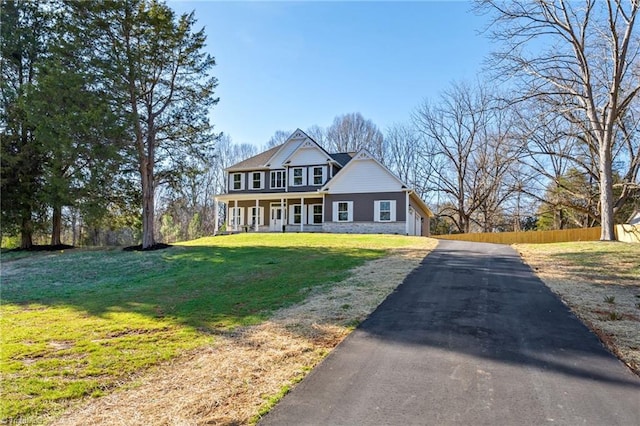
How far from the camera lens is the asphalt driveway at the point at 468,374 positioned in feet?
9.92

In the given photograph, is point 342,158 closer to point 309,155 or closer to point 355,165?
point 309,155

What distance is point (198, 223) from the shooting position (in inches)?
1405

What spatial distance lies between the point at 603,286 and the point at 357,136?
34926 mm

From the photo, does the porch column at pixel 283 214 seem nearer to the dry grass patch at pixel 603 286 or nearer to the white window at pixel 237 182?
the white window at pixel 237 182

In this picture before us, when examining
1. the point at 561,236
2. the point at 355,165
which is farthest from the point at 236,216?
the point at 561,236

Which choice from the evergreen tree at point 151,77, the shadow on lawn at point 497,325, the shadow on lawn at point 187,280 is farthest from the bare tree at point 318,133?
the shadow on lawn at point 497,325

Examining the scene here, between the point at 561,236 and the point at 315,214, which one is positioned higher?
the point at 315,214

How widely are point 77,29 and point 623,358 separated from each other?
2131 centimetres

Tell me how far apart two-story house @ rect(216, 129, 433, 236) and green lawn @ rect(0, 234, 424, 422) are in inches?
290

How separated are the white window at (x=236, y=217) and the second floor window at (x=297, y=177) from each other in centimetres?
459

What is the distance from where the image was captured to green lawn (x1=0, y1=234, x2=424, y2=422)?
12.8 feet

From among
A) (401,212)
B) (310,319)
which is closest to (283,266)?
(310,319)

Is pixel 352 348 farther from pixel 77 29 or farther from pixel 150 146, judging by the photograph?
pixel 77 29

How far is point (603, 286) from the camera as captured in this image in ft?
25.9
